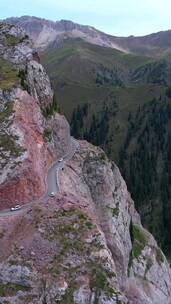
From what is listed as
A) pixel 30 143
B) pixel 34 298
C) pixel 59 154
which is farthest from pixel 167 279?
pixel 34 298

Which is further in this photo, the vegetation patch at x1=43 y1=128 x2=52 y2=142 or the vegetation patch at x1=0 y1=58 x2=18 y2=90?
the vegetation patch at x1=43 y1=128 x2=52 y2=142

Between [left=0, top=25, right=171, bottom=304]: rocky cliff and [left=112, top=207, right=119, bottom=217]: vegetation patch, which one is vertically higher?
[left=0, top=25, right=171, bottom=304]: rocky cliff

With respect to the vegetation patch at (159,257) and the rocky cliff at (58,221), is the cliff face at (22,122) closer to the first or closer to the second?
the rocky cliff at (58,221)

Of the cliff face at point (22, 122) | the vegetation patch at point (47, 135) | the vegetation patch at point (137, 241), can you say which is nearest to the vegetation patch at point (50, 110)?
the cliff face at point (22, 122)

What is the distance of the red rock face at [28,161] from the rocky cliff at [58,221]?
0.19m

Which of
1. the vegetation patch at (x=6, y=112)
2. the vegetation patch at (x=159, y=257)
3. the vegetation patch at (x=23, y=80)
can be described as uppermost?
the vegetation patch at (x=23, y=80)

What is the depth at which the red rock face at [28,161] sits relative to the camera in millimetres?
100750

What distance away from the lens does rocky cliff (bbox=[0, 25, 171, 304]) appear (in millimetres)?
82250

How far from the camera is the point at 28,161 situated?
105m

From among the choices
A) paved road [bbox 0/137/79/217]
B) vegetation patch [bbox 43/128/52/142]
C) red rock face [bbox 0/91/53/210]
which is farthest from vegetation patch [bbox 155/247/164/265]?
vegetation patch [bbox 43/128/52/142]

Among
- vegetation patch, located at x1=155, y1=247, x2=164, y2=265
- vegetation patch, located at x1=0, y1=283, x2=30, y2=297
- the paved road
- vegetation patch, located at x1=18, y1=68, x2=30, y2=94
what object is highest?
vegetation patch, located at x1=18, y1=68, x2=30, y2=94

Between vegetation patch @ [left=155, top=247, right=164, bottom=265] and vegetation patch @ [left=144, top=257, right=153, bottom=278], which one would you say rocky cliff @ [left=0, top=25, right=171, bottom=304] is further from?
vegetation patch @ [left=155, top=247, right=164, bottom=265]

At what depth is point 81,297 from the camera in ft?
263

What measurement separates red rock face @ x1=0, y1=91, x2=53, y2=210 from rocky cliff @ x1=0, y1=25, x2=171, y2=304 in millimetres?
194
